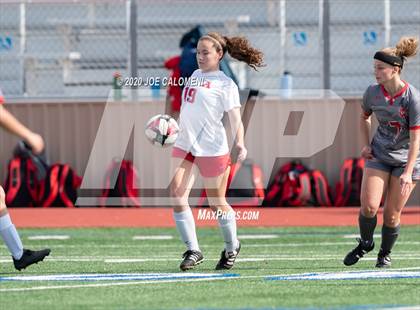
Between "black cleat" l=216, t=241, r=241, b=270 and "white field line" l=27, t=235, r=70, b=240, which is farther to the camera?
"white field line" l=27, t=235, r=70, b=240

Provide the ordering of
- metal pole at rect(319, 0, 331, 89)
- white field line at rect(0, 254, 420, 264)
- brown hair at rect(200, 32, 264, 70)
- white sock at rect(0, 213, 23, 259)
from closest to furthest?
white sock at rect(0, 213, 23, 259) < brown hair at rect(200, 32, 264, 70) < white field line at rect(0, 254, 420, 264) < metal pole at rect(319, 0, 331, 89)

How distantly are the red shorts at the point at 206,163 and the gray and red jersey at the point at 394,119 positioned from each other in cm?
126

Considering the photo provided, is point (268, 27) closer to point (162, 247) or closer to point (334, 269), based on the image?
point (162, 247)

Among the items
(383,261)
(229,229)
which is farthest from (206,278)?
(383,261)

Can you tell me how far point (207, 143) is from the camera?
30.7 ft

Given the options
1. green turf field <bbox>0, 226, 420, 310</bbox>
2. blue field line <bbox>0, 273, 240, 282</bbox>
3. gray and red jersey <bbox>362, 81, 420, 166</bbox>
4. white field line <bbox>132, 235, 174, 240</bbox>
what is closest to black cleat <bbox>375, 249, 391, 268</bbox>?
green turf field <bbox>0, 226, 420, 310</bbox>

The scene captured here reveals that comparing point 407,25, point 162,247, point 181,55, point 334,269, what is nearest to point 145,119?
point 181,55

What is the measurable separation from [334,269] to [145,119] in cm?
902

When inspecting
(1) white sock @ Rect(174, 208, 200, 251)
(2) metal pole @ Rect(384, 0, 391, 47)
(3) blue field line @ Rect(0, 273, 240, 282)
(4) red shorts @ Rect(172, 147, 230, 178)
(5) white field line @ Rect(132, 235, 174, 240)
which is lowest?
(5) white field line @ Rect(132, 235, 174, 240)

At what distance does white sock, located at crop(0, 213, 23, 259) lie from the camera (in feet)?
28.7

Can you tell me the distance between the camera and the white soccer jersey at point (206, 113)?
30.6ft

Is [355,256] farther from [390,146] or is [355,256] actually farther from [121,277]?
[121,277]

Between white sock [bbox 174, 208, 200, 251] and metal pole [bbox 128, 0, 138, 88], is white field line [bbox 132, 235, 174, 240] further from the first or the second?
metal pole [bbox 128, 0, 138, 88]

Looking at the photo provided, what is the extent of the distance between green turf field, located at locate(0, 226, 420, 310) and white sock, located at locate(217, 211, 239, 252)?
199 mm
